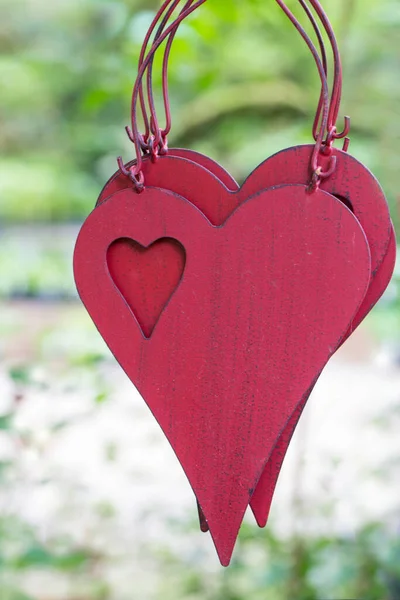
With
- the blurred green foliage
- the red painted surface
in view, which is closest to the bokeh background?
the blurred green foliage

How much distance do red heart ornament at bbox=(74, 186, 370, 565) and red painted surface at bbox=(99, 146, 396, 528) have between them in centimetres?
2

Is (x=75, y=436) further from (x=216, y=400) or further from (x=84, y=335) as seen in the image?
(x=216, y=400)

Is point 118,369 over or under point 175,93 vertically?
under

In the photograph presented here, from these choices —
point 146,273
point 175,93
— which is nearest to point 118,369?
point 175,93

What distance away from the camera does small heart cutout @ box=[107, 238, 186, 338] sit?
1.32 ft

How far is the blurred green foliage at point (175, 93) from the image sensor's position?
4.97ft

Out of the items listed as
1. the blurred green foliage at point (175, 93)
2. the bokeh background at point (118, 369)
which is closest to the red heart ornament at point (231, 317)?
the bokeh background at point (118, 369)

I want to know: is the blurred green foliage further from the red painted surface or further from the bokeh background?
the red painted surface

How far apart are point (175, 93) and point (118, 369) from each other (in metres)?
0.92

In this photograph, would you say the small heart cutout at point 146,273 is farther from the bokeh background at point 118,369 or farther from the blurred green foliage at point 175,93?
the blurred green foliage at point 175,93

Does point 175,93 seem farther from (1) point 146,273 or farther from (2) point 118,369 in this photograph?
(1) point 146,273

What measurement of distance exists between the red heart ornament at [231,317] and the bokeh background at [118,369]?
54 cm

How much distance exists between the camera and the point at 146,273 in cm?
Result: 41

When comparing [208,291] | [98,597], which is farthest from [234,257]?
[98,597]
